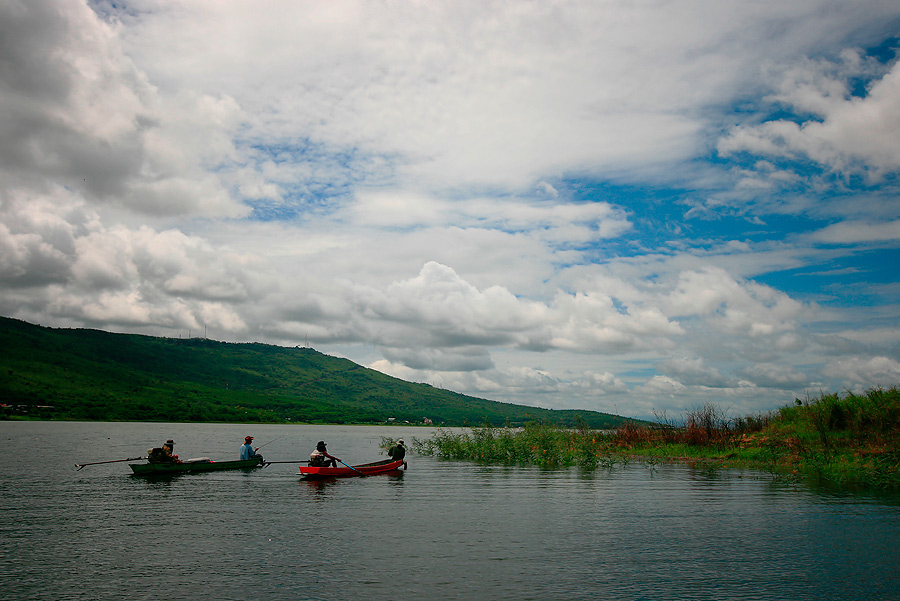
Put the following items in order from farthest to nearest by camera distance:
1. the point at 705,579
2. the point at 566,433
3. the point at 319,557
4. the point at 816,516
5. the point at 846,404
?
1. the point at 566,433
2. the point at 846,404
3. the point at 816,516
4. the point at 319,557
5. the point at 705,579

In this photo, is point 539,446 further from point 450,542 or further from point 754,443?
point 450,542

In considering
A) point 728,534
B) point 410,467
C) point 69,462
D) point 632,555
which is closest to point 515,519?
point 632,555

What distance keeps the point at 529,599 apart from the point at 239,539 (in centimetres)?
1327

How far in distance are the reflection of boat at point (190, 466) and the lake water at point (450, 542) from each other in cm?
363

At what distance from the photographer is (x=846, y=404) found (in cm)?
4594

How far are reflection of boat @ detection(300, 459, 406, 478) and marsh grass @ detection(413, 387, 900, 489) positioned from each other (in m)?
14.9

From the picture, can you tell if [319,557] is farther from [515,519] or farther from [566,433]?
[566,433]

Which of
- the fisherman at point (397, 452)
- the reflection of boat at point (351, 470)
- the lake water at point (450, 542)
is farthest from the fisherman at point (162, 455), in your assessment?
the fisherman at point (397, 452)

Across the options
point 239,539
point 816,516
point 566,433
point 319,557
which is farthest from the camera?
point 566,433

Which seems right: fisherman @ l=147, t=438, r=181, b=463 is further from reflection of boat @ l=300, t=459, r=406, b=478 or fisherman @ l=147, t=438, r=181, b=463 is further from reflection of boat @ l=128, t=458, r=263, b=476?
reflection of boat @ l=300, t=459, r=406, b=478

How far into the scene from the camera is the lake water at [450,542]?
57.0 ft

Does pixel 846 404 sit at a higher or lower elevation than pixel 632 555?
higher

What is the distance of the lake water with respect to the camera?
17359 millimetres

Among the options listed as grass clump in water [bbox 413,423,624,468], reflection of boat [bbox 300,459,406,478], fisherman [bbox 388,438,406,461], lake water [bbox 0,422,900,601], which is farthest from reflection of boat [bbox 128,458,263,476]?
grass clump in water [bbox 413,423,624,468]
